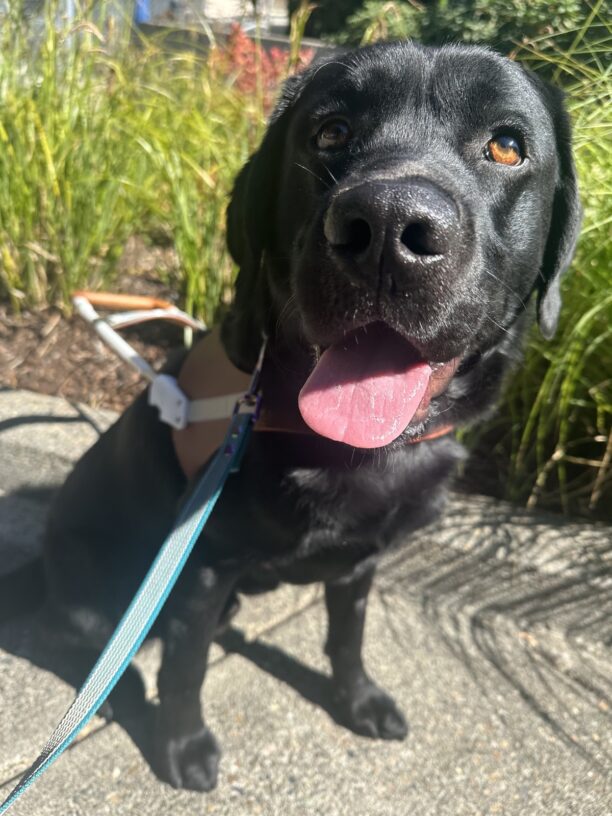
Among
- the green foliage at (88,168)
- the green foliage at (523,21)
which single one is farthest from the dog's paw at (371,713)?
the green foliage at (523,21)

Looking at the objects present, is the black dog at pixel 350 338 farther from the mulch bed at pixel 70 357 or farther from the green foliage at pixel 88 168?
the green foliage at pixel 88 168

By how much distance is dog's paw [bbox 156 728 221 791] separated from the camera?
175 cm

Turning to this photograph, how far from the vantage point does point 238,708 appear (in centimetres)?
201

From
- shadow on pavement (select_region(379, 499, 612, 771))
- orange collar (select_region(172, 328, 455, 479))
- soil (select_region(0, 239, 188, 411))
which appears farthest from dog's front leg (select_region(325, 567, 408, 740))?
soil (select_region(0, 239, 188, 411))

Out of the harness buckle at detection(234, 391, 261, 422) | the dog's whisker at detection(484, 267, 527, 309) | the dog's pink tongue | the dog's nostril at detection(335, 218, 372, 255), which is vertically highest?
the dog's nostril at detection(335, 218, 372, 255)

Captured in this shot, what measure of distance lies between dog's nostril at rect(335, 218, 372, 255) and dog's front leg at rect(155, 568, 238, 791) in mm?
873

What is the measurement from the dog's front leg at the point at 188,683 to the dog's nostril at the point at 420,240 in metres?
0.93

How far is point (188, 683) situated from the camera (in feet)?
5.72

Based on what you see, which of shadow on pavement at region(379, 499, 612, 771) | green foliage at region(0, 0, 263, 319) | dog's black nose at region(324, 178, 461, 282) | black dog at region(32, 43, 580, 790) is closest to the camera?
dog's black nose at region(324, 178, 461, 282)

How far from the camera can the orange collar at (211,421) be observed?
1.60 meters

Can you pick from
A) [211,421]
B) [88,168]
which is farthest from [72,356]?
[211,421]

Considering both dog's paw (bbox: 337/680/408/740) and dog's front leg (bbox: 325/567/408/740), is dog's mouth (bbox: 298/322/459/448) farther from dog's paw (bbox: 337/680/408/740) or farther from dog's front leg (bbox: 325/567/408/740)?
dog's paw (bbox: 337/680/408/740)

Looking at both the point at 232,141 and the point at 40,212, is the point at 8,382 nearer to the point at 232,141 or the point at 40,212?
the point at 40,212

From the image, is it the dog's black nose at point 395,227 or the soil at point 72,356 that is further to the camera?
the soil at point 72,356
